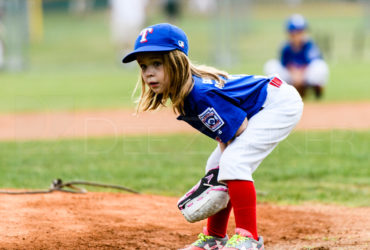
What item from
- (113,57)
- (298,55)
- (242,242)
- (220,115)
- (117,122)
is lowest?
(117,122)

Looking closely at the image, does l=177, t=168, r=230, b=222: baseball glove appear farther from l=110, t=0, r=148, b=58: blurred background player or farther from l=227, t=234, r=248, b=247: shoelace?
l=110, t=0, r=148, b=58: blurred background player

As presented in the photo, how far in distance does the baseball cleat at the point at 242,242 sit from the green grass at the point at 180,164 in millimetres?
1825

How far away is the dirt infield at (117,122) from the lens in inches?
357

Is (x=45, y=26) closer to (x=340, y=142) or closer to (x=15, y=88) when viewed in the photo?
(x=15, y=88)

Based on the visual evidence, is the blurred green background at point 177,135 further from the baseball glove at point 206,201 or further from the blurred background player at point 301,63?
the baseball glove at point 206,201

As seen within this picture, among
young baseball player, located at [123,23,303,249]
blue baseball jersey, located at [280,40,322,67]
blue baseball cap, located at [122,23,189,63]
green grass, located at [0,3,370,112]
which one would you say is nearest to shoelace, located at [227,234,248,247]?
young baseball player, located at [123,23,303,249]

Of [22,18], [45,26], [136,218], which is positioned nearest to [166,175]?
[136,218]

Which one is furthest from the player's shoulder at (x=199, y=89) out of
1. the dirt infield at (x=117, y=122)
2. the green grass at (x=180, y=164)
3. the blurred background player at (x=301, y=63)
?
the blurred background player at (x=301, y=63)

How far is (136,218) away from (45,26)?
27.8 metres

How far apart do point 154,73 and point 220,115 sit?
0.43 meters

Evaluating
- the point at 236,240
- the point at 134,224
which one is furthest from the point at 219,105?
the point at 134,224

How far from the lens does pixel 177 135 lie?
28.9 feet

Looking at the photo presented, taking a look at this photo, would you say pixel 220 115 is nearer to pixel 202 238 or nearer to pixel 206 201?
pixel 206 201

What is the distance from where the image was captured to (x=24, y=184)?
5.70m
